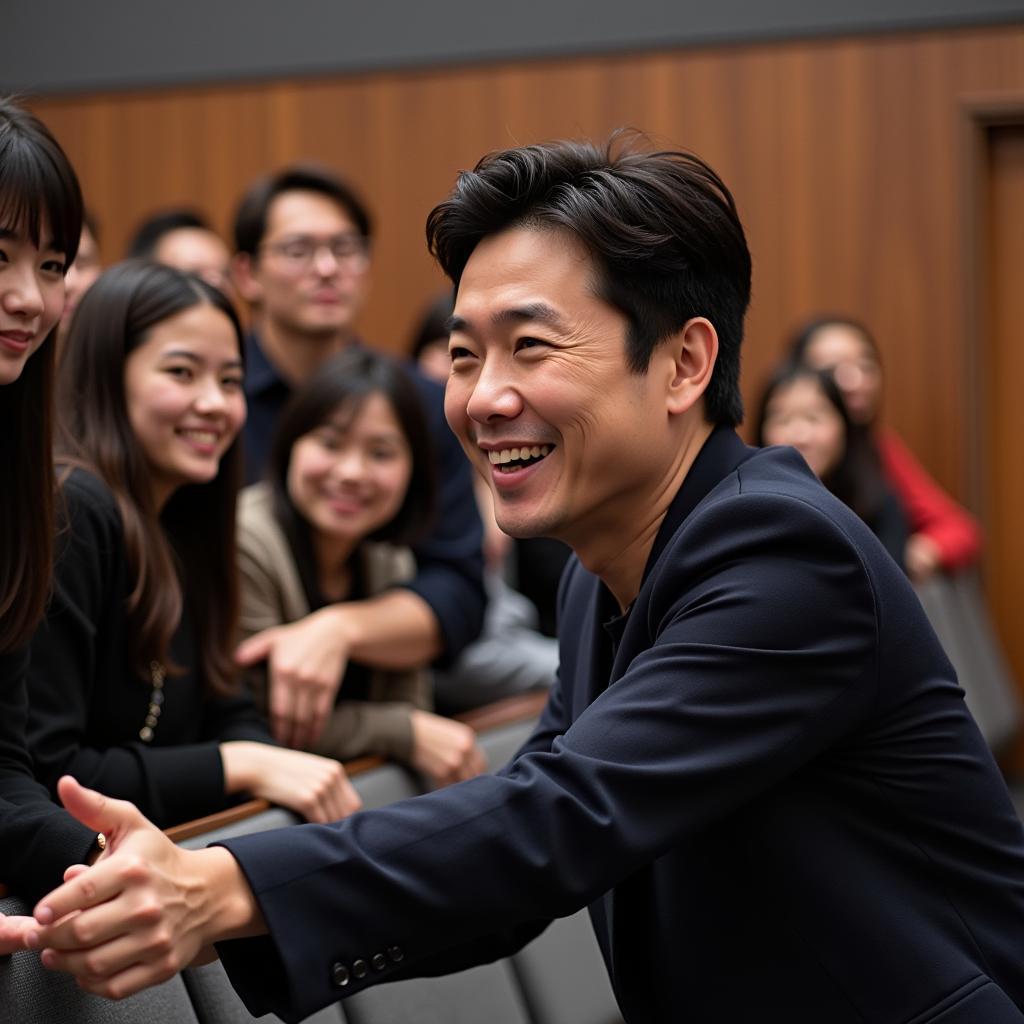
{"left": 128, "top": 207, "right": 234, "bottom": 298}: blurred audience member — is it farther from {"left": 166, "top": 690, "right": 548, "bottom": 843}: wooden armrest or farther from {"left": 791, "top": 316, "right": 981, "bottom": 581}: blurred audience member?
{"left": 791, "top": 316, "right": 981, "bottom": 581}: blurred audience member

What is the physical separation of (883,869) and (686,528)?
38 cm

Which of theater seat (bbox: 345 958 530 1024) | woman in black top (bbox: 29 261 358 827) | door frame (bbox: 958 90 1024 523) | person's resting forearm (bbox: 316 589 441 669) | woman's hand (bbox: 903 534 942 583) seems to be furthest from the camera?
door frame (bbox: 958 90 1024 523)

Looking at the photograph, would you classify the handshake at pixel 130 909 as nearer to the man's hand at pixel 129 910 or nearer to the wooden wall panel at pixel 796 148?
the man's hand at pixel 129 910

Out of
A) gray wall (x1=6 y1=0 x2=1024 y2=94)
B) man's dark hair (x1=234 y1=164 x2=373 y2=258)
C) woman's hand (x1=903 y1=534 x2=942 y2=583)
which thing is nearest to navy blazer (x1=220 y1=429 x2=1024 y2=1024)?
man's dark hair (x1=234 y1=164 x2=373 y2=258)

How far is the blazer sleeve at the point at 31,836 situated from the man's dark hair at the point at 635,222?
0.73 meters

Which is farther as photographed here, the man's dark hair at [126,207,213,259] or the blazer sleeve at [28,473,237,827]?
the man's dark hair at [126,207,213,259]

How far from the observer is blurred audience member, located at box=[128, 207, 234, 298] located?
4.11 m

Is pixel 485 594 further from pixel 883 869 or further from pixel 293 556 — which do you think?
pixel 883 869

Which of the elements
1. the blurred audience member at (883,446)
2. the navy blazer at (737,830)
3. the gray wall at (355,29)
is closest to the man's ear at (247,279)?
the blurred audience member at (883,446)

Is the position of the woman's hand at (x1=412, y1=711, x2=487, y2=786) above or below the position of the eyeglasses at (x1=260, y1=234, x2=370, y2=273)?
below

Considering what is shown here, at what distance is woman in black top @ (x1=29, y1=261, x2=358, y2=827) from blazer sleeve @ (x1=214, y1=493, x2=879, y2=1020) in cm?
69

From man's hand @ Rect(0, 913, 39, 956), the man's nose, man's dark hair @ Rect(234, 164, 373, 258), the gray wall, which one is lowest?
man's hand @ Rect(0, 913, 39, 956)

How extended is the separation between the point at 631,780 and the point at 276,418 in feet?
7.34


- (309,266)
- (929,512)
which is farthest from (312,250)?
(929,512)
